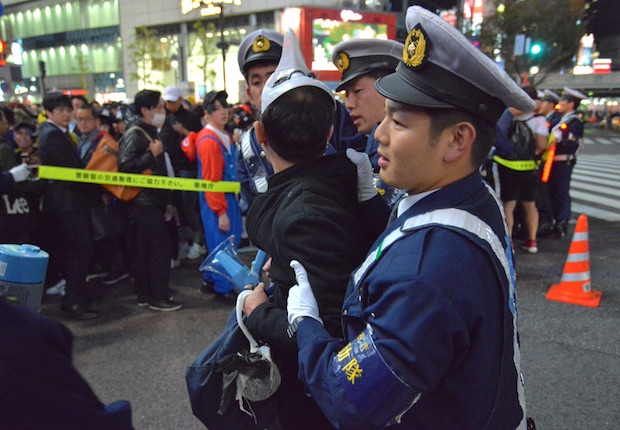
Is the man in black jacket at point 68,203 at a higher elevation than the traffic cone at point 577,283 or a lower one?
higher

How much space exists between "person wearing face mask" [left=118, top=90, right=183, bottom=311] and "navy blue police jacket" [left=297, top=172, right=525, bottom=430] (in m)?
3.78

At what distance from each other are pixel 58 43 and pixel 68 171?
6205 centimetres

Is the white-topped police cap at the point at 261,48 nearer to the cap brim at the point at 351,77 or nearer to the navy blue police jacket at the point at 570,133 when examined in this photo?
the cap brim at the point at 351,77

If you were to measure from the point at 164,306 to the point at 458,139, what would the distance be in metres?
4.16

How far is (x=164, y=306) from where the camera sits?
4836mm

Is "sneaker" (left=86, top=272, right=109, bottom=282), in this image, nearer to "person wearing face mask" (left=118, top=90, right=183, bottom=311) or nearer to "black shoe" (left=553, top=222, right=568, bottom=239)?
"person wearing face mask" (left=118, top=90, right=183, bottom=311)

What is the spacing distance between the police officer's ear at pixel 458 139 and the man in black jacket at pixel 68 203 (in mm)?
4098

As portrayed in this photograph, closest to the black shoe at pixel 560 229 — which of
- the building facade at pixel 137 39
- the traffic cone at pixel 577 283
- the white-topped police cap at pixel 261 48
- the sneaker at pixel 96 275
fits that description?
the traffic cone at pixel 577 283

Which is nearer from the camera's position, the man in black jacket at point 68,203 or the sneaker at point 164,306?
the man in black jacket at point 68,203

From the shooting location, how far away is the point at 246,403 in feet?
5.20

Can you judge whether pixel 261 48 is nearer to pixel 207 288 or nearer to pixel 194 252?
pixel 207 288

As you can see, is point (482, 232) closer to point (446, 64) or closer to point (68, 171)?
point (446, 64)

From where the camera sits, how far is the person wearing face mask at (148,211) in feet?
15.0

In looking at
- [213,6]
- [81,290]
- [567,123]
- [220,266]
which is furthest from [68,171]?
[213,6]
